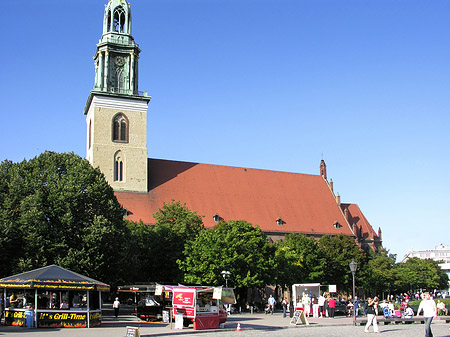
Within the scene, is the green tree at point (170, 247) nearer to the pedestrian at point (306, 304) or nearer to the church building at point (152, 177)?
the church building at point (152, 177)

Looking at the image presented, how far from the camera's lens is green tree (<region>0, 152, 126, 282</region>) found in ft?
106

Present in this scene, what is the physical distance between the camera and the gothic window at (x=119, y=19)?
54156 millimetres

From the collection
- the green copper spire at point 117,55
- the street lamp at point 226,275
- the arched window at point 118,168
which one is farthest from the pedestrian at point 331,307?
the green copper spire at point 117,55

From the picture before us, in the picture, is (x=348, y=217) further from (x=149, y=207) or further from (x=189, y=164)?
(x=149, y=207)

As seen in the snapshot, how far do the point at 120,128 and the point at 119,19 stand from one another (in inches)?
423

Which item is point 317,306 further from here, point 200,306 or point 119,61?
point 119,61

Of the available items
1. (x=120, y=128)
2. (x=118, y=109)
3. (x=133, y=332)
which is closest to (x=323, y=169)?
(x=120, y=128)

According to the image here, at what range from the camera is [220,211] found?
56.7 m

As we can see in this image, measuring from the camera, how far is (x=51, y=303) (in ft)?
83.9

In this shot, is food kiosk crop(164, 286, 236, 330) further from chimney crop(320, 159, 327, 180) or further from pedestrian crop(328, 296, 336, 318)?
chimney crop(320, 159, 327, 180)

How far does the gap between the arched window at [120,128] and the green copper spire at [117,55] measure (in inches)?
96.9

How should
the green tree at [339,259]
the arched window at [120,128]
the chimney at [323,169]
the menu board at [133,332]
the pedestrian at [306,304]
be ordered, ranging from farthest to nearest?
the chimney at [323,169]
the arched window at [120,128]
the green tree at [339,259]
the pedestrian at [306,304]
the menu board at [133,332]

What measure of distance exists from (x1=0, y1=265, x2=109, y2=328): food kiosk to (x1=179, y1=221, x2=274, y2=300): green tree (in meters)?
16.1

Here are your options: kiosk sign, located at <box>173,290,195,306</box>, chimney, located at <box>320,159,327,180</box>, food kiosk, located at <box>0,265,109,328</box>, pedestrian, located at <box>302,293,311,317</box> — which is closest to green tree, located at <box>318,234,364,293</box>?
chimney, located at <box>320,159,327,180</box>
